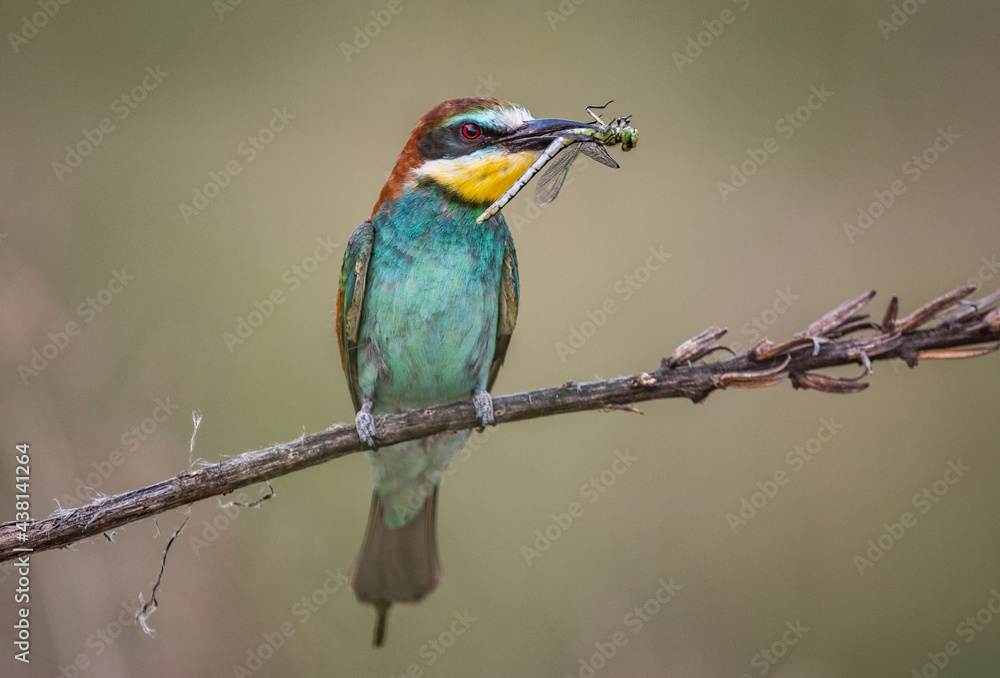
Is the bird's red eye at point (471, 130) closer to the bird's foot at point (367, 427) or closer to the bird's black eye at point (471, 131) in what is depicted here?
the bird's black eye at point (471, 131)

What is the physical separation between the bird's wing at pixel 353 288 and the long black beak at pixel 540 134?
539 millimetres

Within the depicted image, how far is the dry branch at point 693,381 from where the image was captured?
1.47 meters

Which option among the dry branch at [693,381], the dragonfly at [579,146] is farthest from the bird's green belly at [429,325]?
the dry branch at [693,381]

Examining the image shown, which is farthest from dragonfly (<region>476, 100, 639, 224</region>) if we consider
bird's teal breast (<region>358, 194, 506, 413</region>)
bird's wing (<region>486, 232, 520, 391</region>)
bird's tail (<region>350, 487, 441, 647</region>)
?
bird's tail (<region>350, 487, 441, 647</region>)

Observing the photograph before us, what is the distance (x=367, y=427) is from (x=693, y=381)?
95cm

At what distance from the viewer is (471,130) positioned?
2.41m

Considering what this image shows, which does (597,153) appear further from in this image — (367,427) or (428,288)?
(367,427)

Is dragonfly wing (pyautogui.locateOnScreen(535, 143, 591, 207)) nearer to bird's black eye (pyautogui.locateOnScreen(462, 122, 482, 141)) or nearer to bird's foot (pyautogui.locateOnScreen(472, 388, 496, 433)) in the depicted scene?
bird's black eye (pyautogui.locateOnScreen(462, 122, 482, 141))

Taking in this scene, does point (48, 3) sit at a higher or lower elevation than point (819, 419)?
higher

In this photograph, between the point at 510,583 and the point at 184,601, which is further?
the point at 510,583

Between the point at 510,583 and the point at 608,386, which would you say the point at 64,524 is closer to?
the point at 608,386

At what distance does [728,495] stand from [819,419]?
1.75 feet

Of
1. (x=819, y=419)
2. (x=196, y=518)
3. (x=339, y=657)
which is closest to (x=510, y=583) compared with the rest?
(x=339, y=657)

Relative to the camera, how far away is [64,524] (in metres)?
1.59
